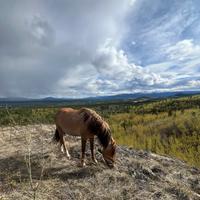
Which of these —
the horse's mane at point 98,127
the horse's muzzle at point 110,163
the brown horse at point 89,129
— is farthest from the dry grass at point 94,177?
the horse's mane at point 98,127

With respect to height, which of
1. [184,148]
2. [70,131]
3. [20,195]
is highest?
[70,131]

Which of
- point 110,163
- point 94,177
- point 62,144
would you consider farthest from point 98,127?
point 62,144

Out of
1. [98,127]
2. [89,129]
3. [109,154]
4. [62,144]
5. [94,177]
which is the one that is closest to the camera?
[94,177]

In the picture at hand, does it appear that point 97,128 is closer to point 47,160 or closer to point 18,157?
point 47,160

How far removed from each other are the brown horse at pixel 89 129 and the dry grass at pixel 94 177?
35 cm

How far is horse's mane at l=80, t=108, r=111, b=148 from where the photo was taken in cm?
732

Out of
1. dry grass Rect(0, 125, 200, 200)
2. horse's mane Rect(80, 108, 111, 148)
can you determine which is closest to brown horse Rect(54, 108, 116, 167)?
horse's mane Rect(80, 108, 111, 148)

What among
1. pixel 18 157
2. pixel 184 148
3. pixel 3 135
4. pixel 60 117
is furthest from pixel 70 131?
pixel 184 148

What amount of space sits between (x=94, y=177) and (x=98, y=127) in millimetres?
1274

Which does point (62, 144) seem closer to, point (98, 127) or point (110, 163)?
point (98, 127)

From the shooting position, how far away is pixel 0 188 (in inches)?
220

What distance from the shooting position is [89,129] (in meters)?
7.60

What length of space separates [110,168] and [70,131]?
69.2 inches

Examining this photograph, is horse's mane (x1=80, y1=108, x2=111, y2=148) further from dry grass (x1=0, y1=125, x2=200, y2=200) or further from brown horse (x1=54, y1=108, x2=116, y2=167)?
dry grass (x1=0, y1=125, x2=200, y2=200)
